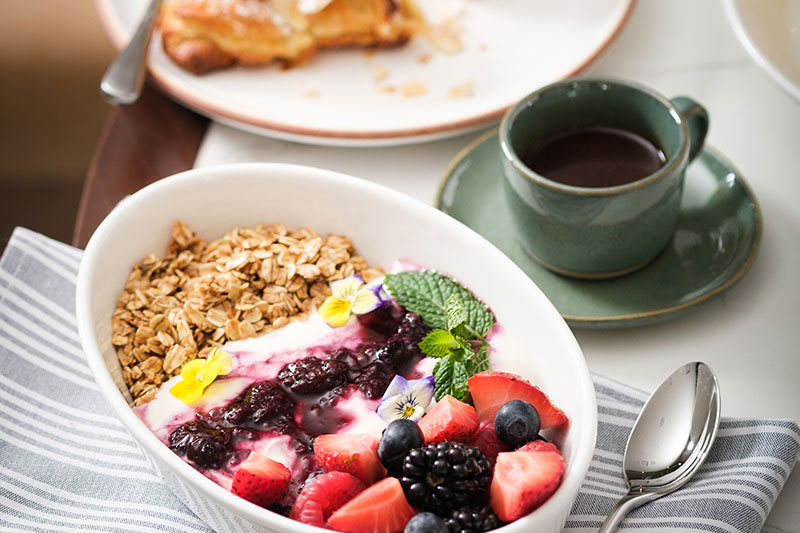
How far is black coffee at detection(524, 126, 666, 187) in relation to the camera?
127 cm

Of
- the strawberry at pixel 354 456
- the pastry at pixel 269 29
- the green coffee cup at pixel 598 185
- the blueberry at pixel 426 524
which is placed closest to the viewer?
the blueberry at pixel 426 524

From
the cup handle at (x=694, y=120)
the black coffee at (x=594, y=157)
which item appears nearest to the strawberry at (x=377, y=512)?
the black coffee at (x=594, y=157)

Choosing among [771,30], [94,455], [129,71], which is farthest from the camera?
[129,71]

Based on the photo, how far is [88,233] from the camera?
142 cm

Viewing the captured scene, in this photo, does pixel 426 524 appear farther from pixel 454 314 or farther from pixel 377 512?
pixel 454 314

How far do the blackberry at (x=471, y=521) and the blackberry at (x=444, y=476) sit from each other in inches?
0.4

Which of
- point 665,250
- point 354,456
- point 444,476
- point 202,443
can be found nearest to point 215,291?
point 202,443

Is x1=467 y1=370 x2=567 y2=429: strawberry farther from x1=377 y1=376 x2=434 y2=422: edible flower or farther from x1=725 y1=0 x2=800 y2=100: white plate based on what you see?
x1=725 y1=0 x2=800 y2=100: white plate

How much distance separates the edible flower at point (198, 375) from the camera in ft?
3.39

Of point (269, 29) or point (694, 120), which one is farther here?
point (269, 29)

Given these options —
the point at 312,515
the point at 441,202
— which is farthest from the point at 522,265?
the point at 312,515

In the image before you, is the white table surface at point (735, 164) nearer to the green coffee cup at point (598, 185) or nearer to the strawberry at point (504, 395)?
the green coffee cup at point (598, 185)

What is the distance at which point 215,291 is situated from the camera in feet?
3.77

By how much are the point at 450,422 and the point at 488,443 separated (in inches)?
2.3
